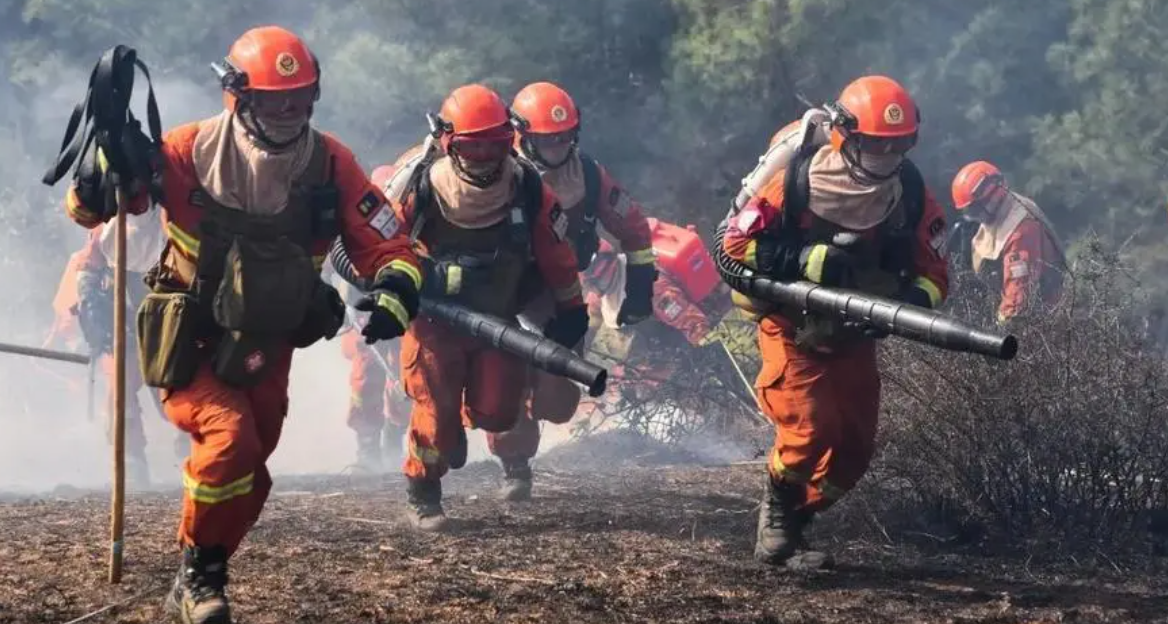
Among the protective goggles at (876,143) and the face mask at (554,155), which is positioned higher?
the face mask at (554,155)

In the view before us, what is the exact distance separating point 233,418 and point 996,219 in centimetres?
804

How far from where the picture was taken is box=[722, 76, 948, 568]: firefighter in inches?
236

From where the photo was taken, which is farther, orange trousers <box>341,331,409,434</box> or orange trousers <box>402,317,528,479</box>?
orange trousers <box>341,331,409,434</box>

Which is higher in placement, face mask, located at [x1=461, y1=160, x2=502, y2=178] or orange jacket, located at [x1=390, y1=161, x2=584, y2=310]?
face mask, located at [x1=461, y1=160, x2=502, y2=178]

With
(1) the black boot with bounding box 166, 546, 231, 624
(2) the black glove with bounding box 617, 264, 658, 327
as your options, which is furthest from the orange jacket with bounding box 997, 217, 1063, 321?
(1) the black boot with bounding box 166, 546, 231, 624

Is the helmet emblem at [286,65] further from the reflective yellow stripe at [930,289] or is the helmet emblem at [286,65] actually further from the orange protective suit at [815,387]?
the reflective yellow stripe at [930,289]

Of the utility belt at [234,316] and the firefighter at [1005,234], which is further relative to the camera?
the firefighter at [1005,234]

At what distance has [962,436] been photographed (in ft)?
21.2

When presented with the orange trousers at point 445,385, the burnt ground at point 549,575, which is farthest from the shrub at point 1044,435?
the orange trousers at point 445,385

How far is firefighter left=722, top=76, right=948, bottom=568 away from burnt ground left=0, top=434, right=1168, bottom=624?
1.25 feet

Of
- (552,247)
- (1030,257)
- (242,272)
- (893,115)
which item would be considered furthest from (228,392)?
(1030,257)

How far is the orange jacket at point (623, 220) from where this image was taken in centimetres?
888

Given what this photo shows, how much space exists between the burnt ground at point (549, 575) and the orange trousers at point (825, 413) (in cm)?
38

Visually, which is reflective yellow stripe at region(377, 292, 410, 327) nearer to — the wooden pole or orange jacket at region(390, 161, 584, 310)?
the wooden pole
